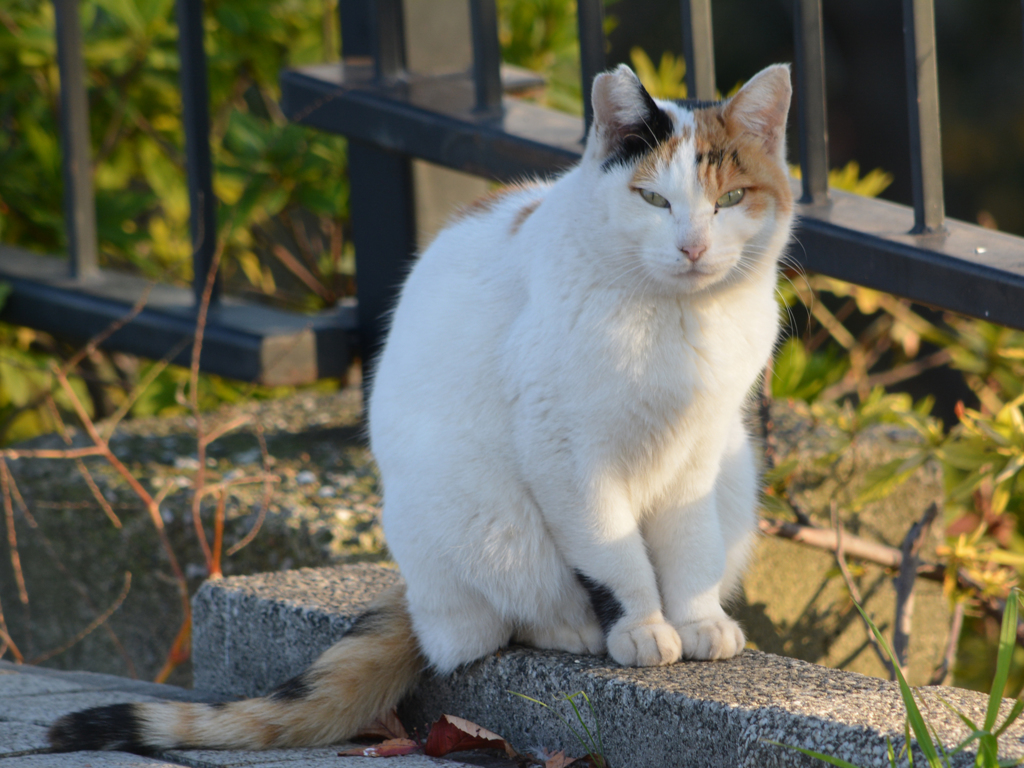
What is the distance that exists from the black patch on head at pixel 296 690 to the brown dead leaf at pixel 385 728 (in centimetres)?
14

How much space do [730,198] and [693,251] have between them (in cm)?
15

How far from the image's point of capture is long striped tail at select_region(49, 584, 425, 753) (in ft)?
5.73

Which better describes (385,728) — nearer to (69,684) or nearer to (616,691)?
(616,691)

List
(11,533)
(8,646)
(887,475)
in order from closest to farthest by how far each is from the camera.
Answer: (887,475) → (11,533) → (8,646)

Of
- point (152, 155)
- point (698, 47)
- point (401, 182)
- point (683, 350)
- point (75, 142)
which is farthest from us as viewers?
point (152, 155)

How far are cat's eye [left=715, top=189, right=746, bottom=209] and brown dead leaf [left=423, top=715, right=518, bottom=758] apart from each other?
1.00 meters

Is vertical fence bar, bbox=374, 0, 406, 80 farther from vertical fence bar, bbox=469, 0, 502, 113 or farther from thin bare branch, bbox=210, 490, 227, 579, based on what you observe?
thin bare branch, bbox=210, 490, 227, 579

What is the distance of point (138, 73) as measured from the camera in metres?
3.87

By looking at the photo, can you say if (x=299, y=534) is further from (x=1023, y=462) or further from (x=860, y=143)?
(x=860, y=143)

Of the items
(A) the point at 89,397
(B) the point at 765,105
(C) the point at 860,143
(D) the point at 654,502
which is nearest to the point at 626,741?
(D) the point at 654,502

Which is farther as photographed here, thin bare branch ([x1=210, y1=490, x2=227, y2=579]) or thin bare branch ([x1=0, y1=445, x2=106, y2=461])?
thin bare branch ([x1=0, y1=445, x2=106, y2=461])

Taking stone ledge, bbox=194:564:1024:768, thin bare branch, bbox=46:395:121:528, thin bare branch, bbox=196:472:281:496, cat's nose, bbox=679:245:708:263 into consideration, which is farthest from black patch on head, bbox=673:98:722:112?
thin bare branch, bbox=46:395:121:528

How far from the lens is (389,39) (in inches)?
113

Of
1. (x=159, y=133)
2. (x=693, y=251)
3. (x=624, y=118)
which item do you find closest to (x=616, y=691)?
(x=693, y=251)
